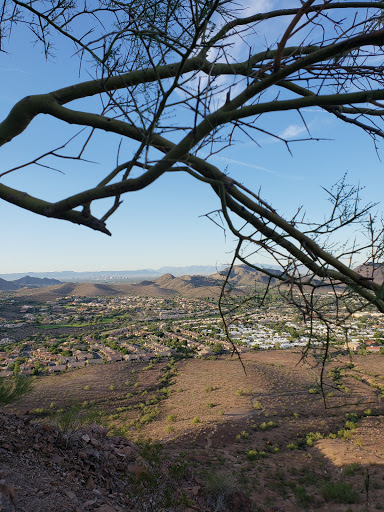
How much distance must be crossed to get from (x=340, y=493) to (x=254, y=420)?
7043 mm

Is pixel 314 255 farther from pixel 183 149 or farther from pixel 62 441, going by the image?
pixel 62 441

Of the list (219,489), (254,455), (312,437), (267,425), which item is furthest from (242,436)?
(219,489)

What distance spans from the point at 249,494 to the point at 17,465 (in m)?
7.05

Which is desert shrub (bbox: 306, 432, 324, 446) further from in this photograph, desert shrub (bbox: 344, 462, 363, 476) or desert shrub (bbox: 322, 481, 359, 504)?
desert shrub (bbox: 322, 481, 359, 504)

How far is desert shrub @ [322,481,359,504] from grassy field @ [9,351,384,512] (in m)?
0.03

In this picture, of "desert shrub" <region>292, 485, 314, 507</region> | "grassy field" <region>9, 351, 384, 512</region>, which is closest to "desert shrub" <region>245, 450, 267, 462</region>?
"grassy field" <region>9, 351, 384, 512</region>

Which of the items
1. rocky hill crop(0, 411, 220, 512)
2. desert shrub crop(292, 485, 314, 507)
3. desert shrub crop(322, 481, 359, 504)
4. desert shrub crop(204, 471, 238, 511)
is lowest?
desert shrub crop(292, 485, 314, 507)

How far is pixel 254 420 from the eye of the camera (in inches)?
Answer: 622

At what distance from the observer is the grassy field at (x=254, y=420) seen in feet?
30.7

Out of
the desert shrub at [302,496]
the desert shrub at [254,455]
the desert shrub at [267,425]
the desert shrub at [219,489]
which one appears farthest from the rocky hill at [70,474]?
the desert shrub at [267,425]

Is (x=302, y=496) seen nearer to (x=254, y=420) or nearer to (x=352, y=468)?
(x=352, y=468)

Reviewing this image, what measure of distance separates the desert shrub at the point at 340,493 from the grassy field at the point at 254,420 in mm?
28

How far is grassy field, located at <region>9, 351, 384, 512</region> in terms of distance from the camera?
30.7ft

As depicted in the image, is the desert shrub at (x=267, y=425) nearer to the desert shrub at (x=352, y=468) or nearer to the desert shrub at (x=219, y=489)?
the desert shrub at (x=352, y=468)
